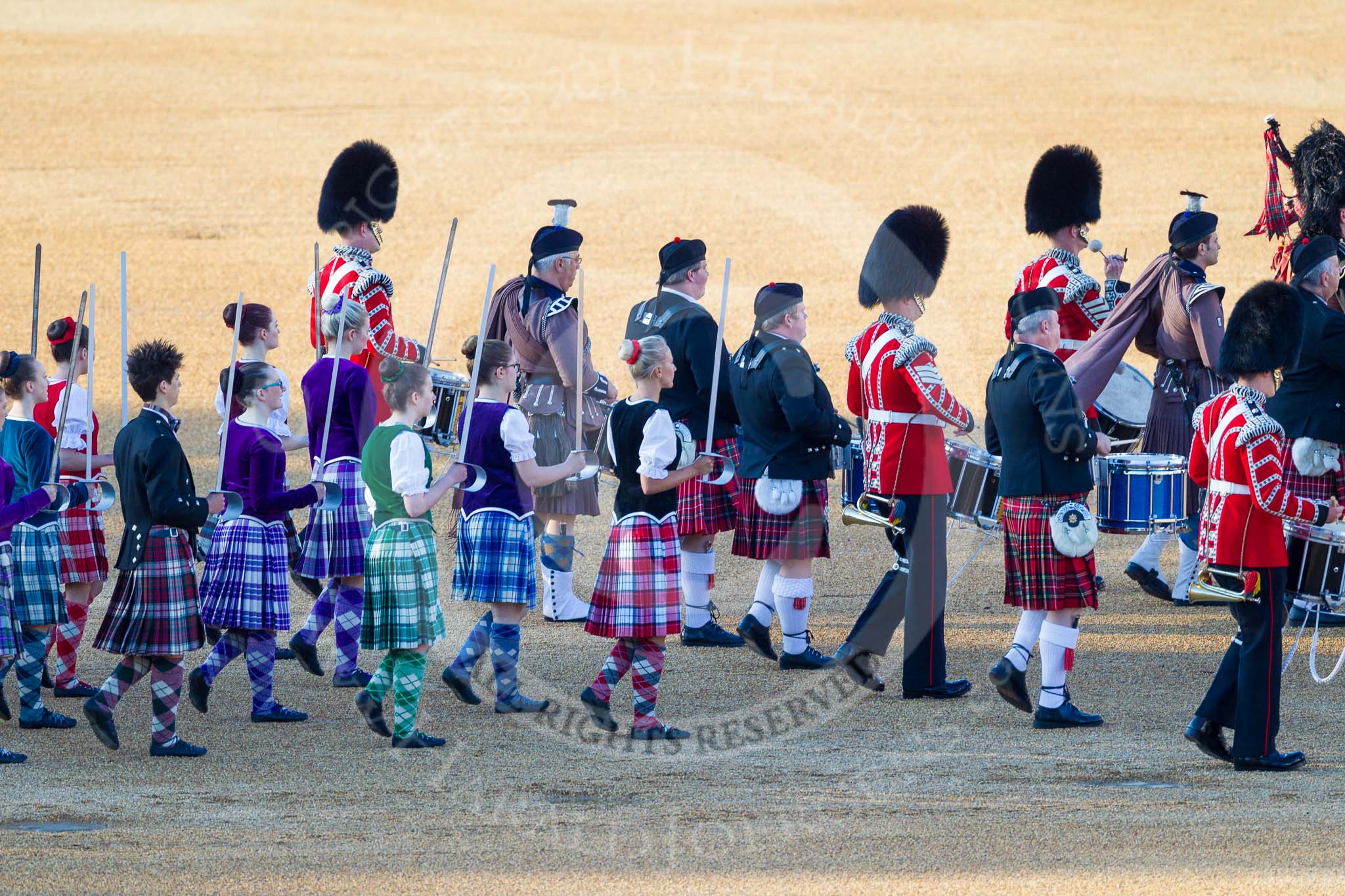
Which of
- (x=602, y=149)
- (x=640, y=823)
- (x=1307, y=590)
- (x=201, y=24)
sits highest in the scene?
(x=201, y=24)

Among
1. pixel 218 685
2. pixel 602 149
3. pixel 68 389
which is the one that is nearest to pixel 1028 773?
pixel 218 685

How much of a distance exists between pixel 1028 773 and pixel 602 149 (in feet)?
61.0

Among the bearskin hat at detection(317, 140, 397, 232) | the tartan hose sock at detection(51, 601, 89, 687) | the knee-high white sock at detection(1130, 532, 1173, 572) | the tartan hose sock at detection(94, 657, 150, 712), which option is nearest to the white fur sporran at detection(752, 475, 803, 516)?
the knee-high white sock at detection(1130, 532, 1173, 572)

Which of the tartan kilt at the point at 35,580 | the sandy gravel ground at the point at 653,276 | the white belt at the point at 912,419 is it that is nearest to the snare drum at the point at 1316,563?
the sandy gravel ground at the point at 653,276

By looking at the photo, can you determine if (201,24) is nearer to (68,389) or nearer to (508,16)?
(508,16)

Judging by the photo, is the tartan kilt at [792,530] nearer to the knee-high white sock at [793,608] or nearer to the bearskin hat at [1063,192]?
the knee-high white sock at [793,608]

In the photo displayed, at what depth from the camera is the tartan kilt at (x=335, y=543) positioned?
730 centimetres

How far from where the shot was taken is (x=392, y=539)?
6449mm

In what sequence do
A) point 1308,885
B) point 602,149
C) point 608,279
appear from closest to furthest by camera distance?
point 1308,885
point 608,279
point 602,149

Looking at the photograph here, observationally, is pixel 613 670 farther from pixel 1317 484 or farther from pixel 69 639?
pixel 1317 484

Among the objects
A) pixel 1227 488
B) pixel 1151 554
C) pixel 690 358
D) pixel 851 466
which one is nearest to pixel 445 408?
pixel 690 358

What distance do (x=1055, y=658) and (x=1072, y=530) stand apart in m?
0.48

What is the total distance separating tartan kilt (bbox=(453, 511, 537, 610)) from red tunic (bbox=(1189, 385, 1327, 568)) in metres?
2.34

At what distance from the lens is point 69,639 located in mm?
7223
